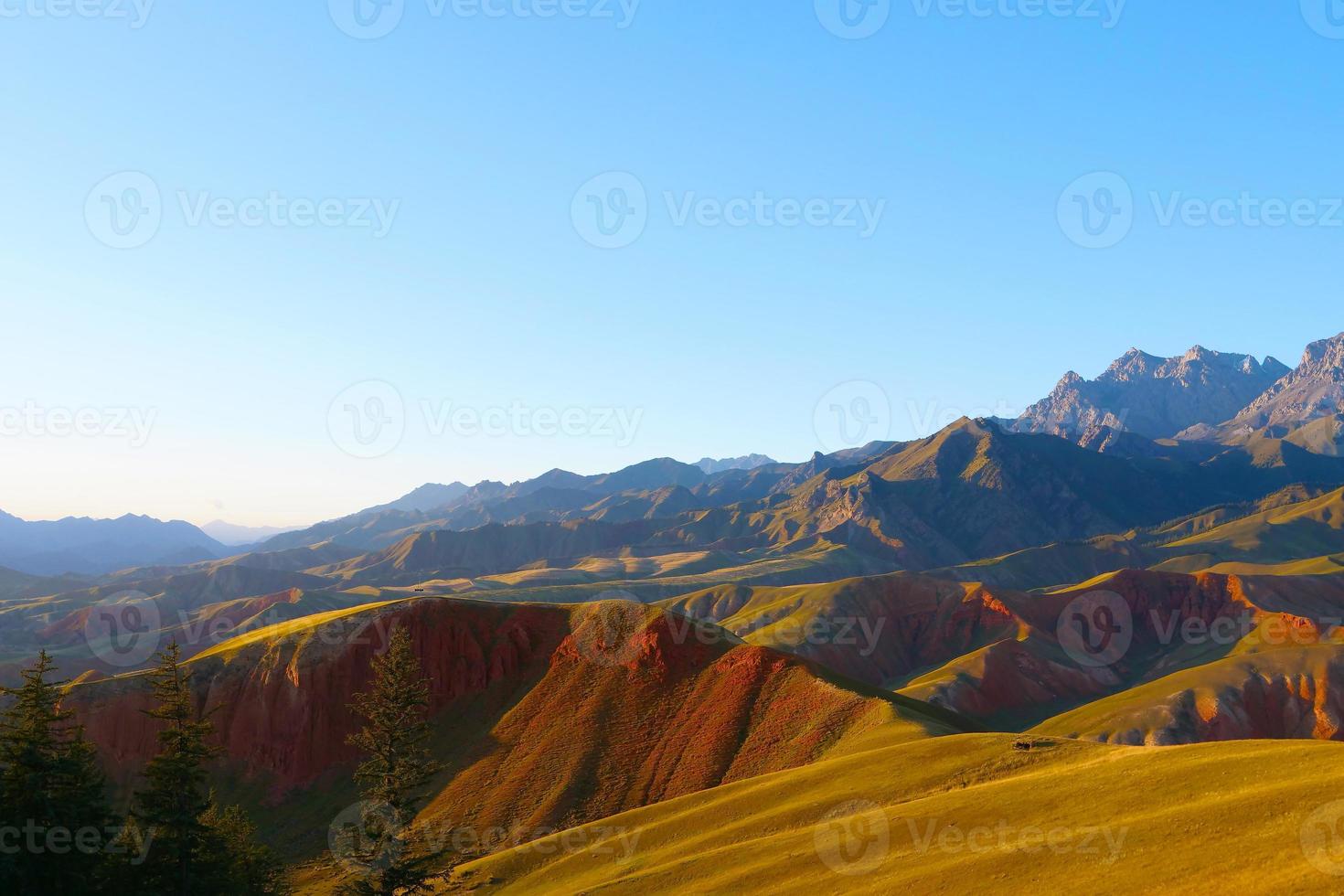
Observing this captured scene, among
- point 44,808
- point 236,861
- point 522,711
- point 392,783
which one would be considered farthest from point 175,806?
point 522,711

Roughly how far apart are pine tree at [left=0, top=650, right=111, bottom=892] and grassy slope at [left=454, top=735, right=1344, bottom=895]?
24855 millimetres

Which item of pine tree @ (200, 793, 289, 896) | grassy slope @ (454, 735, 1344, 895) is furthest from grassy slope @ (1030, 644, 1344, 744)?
pine tree @ (200, 793, 289, 896)

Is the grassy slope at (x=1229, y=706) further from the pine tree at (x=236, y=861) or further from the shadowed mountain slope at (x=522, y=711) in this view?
the pine tree at (x=236, y=861)

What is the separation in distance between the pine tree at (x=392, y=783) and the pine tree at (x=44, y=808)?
13.7 metres

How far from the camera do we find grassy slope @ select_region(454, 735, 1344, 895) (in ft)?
113

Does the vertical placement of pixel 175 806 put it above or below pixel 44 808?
below

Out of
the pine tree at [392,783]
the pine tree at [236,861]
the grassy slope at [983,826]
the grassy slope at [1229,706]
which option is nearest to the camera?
the grassy slope at [983,826]

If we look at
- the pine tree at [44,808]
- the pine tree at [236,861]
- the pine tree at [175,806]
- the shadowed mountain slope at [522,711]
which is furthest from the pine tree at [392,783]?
the shadowed mountain slope at [522,711]

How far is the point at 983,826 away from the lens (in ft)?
145

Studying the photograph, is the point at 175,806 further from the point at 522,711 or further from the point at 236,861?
the point at 522,711

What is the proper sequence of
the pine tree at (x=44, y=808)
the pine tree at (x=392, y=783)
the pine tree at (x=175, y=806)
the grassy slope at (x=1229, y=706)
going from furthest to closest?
the grassy slope at (x=1229, y=706) < the pine tree at (x=392, y=783) < the pine tree at (x=175, y=806) < the pine tree at (x=44, y=808)

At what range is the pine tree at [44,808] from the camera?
43781 mm

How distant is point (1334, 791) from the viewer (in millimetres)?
35281

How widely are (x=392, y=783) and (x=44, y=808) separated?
18490mm
